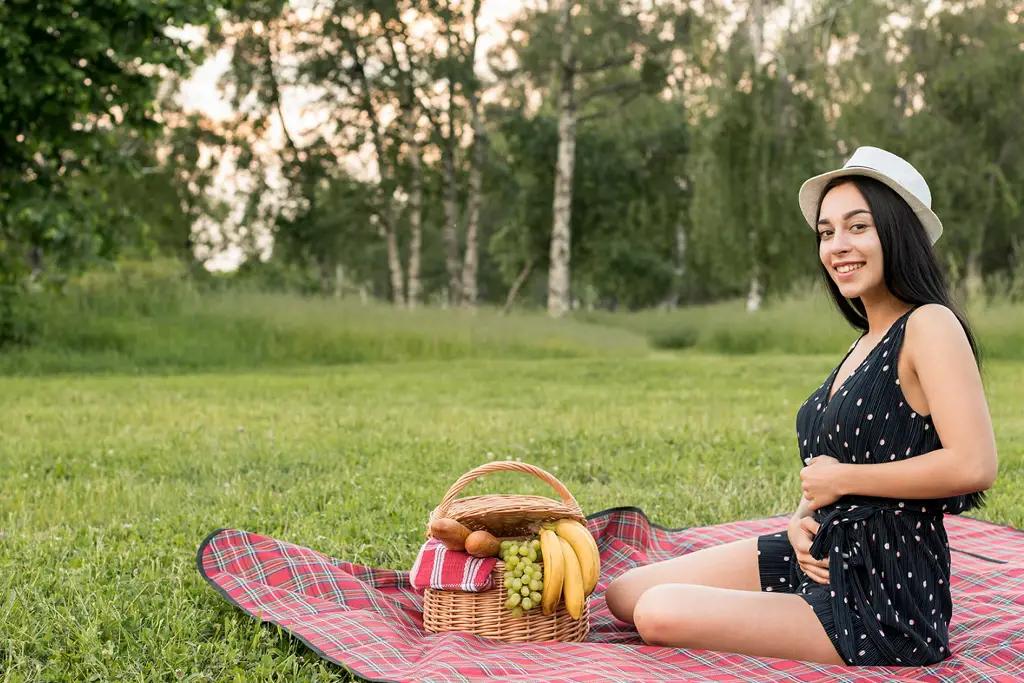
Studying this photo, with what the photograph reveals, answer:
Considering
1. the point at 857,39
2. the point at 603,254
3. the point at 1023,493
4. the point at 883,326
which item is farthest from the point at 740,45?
the point at 883,326

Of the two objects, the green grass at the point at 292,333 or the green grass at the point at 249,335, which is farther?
the green grass at the point at 292,333

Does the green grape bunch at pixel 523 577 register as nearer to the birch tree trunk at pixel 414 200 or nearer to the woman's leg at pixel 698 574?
the woman's leg at pixel 698 574

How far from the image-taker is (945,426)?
286 cm

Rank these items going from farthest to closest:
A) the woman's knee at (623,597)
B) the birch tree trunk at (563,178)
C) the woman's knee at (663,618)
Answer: the birch tree trunk at (563,178) → the woman's knee at (623,597) → the woman's knee at (663,618)

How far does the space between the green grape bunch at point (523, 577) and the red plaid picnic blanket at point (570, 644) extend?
0.49 feet

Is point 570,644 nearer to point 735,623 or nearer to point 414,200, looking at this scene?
point 735,623

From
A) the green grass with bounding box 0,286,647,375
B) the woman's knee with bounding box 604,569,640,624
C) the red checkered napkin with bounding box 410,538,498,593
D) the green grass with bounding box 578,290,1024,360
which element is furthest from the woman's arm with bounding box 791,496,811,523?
the green grass with bounding box 578,290,1024,360

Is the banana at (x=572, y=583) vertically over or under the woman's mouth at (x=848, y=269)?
under

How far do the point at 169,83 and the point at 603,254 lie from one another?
14323mm

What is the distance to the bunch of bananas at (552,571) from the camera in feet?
10.7

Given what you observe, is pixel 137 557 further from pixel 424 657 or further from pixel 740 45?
pixel 740 45

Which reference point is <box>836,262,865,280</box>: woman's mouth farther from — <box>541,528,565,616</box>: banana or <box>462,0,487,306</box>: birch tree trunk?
<box>462,0,487,306</box>: birch tree trunk

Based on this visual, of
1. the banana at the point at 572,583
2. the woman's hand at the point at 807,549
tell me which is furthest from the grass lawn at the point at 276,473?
the woman's hand at the point at 807,549

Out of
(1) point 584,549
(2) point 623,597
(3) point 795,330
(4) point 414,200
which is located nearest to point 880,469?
(1) point 584,549
